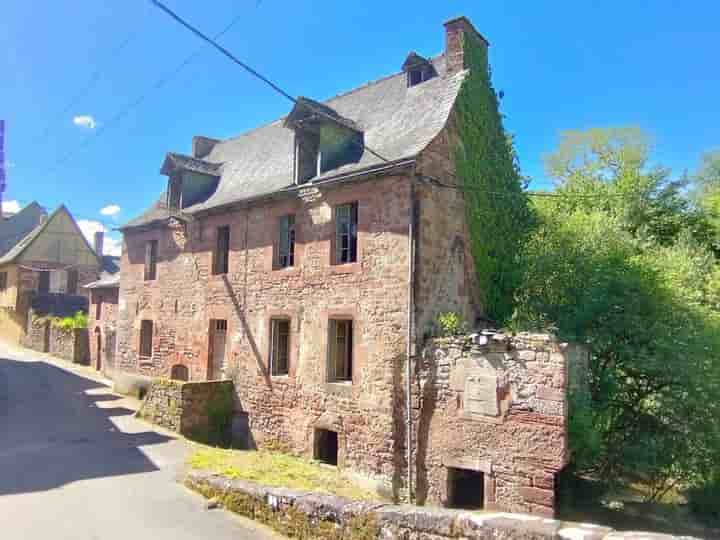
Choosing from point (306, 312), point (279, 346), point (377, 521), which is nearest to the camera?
point (377, 521)

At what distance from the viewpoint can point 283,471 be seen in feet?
37.1

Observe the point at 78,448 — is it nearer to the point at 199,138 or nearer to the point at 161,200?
the point at 161,200

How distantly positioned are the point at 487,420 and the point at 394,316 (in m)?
3.00

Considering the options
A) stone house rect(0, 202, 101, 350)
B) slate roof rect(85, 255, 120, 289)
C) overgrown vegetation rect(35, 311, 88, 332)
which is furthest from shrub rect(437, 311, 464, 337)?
stone house rect(0, 202, 101, 350)

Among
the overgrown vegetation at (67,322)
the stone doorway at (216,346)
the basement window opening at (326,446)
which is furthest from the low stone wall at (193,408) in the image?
the overgrown vegetation at (67,322)

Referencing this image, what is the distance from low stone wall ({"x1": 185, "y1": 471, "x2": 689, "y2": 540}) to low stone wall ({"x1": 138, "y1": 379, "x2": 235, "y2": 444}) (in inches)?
288

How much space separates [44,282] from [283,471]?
2769 centimetres

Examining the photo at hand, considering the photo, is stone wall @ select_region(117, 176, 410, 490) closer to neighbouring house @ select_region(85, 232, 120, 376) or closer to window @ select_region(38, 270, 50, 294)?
neighbouring house @ select_region(85, 232, 120, 376)

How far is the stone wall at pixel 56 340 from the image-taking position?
26.4 m

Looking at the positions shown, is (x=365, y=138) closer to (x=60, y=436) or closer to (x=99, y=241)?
(x=60, y=436)

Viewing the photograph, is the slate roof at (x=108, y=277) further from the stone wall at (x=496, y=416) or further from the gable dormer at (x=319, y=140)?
the stone wall at (x=496, y=416)

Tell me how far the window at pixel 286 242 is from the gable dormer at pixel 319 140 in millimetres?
1206

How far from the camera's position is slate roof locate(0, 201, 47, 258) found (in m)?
35.8

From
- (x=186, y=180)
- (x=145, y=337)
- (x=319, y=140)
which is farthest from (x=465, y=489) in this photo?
(x=186, y=180)
